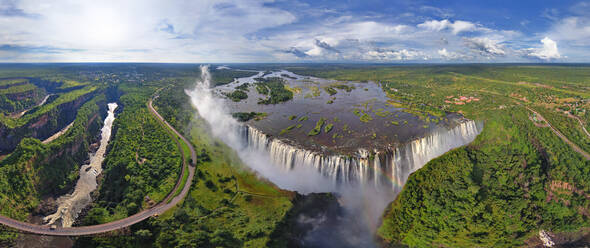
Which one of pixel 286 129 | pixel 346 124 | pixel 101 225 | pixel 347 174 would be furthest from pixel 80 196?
pixel 346 124

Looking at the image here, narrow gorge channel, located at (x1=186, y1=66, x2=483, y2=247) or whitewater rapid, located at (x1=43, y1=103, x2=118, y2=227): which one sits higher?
narrow gorge channel, located at (x1=186, y1=66, x2=483, y2=247)

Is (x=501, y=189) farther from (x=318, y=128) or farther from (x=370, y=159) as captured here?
(x=318, y=128)

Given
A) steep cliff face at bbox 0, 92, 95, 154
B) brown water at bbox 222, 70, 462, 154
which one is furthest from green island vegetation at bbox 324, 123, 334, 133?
steep cliff face at bbox 0, 92, 95, 154

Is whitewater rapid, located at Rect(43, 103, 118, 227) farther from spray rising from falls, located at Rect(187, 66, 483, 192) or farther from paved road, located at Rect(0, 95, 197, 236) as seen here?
spray rising from falls, located at Rect(187, 66, 483, 192)

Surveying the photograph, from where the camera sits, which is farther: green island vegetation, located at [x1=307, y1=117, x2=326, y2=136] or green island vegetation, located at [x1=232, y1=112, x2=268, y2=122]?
green island vegetation, located at [x1=232, y1=112, x2=268, y2=122]

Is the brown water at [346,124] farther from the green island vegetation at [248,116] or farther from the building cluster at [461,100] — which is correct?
the building cluster at [461,100]

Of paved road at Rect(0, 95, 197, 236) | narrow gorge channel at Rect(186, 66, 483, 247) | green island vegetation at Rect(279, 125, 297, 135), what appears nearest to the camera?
paved road at Rect(0, 95, 197, 236)
